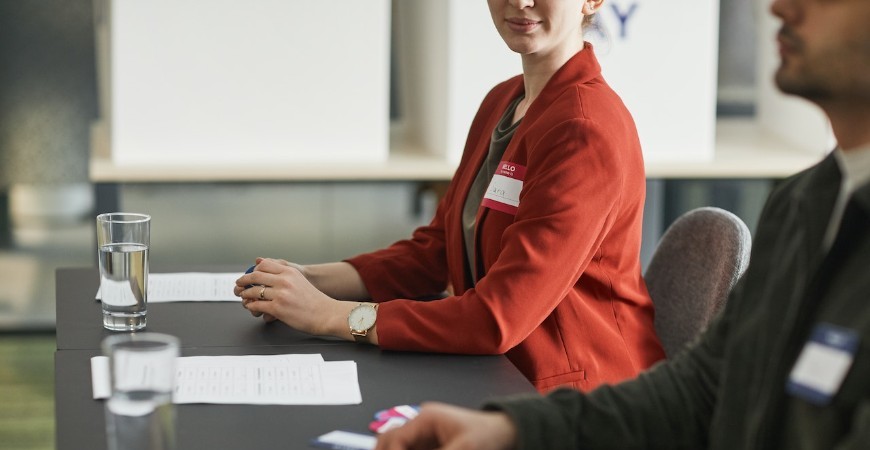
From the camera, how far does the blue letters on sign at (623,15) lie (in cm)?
345

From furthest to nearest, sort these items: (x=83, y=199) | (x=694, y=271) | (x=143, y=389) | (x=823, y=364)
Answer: (x=83, y=199) → (x=694, y=271) → (x=143, y=389) → (x=823, y=364)

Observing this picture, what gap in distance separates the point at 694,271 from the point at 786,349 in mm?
1016

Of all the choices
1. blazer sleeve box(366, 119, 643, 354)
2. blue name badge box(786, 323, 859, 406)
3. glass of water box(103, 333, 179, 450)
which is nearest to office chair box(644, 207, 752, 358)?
blazer sleeve box(366, 119, 643, 354)

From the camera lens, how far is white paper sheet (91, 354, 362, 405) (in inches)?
57.7

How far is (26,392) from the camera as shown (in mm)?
3613

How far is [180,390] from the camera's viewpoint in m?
1.49

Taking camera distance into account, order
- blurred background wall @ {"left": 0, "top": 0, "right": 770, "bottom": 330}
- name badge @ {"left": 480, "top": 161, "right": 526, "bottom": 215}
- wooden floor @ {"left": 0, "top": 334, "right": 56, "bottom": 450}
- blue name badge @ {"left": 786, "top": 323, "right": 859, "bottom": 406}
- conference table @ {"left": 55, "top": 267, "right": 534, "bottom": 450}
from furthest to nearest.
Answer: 1. blurred background wall @ {"left": 0, "top": 0, "right": 770, "bottom": 330}
2. wooden floor @ {"left": 0, "top": 334, "right": 56, "bottom": 450}
3. name badge @ {"left": 480, "top": 161, "right": 526, "bottom": 215}
4. conference table @ {"left": 55, "top": 267, "right": 534, "bottom": 450}
5. blue name badge @ {"left": 786, "top": 323, "right": 859, "bottom": 406}

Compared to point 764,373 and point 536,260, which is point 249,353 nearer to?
point 536,260

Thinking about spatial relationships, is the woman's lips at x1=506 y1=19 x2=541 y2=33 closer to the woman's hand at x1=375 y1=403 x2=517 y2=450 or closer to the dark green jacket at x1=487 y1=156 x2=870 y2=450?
the dark green jacket at x1=487 y1=156 x2=870 y2=450

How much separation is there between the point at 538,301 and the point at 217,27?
187 centimetres

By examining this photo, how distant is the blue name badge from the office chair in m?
0.95

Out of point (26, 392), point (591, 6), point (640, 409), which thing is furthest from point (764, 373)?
point (26, 392)

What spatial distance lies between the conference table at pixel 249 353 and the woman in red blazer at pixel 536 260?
1.8 inches

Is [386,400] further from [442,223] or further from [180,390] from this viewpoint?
[442,223]
